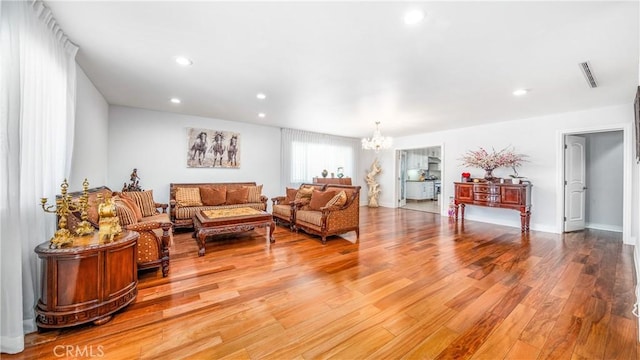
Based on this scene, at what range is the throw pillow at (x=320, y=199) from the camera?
4.36m

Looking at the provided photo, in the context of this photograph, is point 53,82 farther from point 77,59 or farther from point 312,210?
point 312,210

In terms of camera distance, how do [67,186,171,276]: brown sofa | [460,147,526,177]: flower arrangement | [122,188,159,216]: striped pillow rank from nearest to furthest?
[67,186,171,276]: brown sofa
[122,188,159,216]: striped pillow
[460,147,526,177]: flower arrangement

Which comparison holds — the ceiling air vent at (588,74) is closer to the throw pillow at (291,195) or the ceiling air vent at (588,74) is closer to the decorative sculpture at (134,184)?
the throw pillow at (291,195)

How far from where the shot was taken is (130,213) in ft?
9.07

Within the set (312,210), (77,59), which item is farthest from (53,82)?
(312,210)

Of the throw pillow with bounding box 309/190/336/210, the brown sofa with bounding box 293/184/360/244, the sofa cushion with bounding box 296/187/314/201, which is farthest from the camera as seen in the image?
the sofa cushion with bounding box 296/187/314/201

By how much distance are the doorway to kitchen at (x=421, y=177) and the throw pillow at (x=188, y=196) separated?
21.3 ft

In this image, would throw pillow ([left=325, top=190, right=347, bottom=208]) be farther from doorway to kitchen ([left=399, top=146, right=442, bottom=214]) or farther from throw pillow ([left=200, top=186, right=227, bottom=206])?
doorway to kitchen ([left=399, top=146, right=442, bottom=214])

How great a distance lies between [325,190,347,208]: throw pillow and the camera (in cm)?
399

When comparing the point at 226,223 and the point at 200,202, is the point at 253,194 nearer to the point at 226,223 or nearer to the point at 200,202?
the point at 200,202

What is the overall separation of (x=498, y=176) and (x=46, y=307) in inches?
278

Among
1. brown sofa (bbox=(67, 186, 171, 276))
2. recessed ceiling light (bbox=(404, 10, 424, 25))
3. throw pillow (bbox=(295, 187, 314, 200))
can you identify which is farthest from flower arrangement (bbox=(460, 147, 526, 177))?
brown sofa (bbox=(67, 186, 171, 276))

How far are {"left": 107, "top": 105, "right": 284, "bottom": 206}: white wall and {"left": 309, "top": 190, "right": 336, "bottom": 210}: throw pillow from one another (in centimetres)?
236

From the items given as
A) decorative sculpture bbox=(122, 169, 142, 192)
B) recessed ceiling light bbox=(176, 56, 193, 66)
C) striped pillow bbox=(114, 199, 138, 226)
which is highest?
recessed ceiling light bbox=(176, 56, 193, 66)
